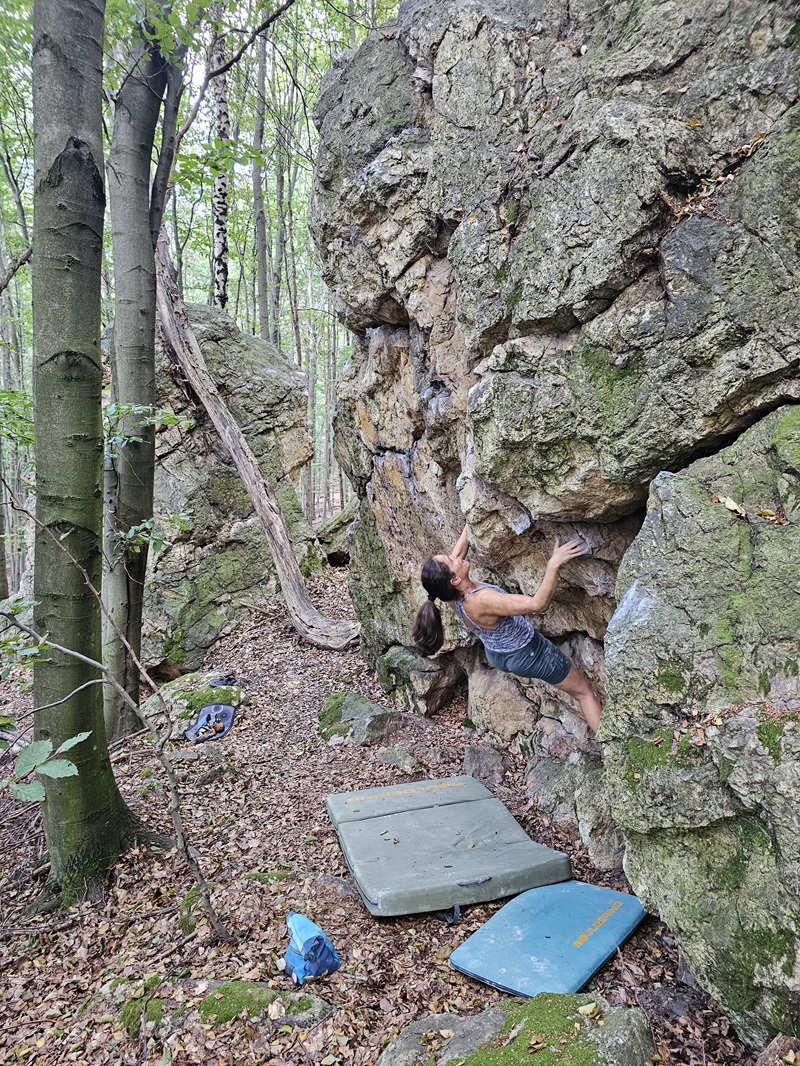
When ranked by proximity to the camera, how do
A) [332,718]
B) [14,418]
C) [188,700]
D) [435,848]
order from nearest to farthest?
[435,848], [14,418], [332,718], [188,700]

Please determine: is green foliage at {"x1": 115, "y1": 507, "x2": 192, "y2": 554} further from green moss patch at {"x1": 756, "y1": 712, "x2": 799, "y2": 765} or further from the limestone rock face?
green moss patch at {"x1": 756, "y1": 712, "x2": 799, "y2": 765}

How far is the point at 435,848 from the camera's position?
4.43 metres

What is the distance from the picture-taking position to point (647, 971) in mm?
3270

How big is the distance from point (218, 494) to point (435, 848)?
8.64 meters

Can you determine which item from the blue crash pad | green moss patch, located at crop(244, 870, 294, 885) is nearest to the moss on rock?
green moss patch, located at crop(244, 870, 294, 885)

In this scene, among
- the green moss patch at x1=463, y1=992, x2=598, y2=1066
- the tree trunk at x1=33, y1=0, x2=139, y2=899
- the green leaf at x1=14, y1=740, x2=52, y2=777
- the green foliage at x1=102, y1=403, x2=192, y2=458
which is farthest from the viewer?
the green foliage at x1=102, y1=403, x2=192, y2=458

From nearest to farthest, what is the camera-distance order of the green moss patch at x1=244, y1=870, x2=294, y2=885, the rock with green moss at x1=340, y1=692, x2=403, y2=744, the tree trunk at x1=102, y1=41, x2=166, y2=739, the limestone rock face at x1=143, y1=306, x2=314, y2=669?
the green moss patch at x1=244, y1=870, x2=294, y2=885, the tree trunk at x1=102, y1=41, x2=166, y2=739, the rock with green moss at x1=340, y1=692, x2=403, y2=744, the limestone rock face at x1=143, y1=306, x2=314, y2=669

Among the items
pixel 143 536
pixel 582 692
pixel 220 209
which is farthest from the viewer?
pixel 220 209

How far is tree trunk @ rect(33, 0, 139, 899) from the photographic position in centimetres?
380

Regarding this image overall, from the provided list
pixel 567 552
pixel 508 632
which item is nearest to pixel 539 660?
pixel 508 632

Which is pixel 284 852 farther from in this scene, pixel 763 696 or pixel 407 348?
pixel 407 348

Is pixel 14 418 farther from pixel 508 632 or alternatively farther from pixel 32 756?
pixel 508 632

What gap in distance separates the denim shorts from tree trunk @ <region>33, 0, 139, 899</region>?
319 centimetres

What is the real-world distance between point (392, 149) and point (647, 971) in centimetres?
687
